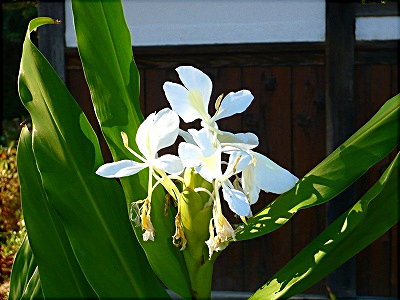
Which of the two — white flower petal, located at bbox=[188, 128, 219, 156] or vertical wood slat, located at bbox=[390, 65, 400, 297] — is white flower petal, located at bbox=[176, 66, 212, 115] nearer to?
white flower petal, located at bbox=[188, 128, 219, 156]

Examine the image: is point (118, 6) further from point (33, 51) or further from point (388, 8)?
point (388, 8)

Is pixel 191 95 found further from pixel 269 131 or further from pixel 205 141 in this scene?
pixel 269 131

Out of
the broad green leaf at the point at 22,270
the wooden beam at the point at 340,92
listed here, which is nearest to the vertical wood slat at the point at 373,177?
the wooden beam at the point at 340,92

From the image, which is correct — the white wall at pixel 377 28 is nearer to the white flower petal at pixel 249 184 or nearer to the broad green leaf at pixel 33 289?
the broad green leaf at pixel 33 289

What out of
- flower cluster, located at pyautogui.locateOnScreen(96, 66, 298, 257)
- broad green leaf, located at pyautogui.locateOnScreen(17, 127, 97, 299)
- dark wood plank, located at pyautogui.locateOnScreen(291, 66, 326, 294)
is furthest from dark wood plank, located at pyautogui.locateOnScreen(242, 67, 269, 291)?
flower cluster, located at pyautogui.locateOnScreen(96, 66, 298, 257)

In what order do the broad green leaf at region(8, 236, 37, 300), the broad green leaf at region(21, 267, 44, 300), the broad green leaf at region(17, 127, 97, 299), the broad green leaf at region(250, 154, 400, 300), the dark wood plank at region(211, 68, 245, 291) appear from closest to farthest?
the broad green leaf at region(250, 154, 400, 300) → the broad green leaf at region(17, 127, 97, 299) → the broad green leaf at region(21, 267, 44, 300) → the broad green leaf at region(8, 236, 37, 300) → the dark wood plank at region(211, 68, 245, 291)

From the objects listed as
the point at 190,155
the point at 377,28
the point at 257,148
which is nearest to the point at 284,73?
the point at 257,148

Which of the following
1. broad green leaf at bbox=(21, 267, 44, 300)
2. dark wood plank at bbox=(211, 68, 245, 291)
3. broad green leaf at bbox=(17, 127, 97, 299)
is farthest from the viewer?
dark wood plank at bbox=(211, 68, 245, 291)
